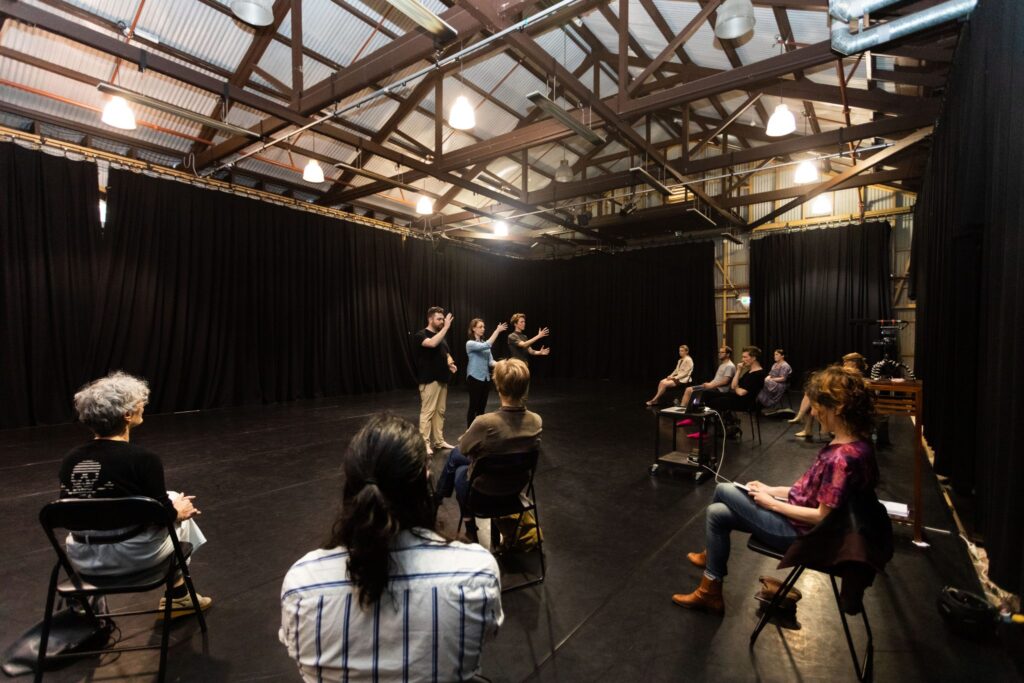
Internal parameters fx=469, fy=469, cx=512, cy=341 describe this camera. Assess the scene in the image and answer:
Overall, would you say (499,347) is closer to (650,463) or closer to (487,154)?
(487,154)

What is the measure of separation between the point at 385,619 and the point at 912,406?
329 cm

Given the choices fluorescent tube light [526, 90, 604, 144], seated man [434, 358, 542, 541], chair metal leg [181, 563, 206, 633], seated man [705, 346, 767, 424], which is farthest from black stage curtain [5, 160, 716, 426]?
seated man [434, 358, 542, 541]

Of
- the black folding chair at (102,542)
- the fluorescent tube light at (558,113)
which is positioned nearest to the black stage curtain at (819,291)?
the fluorescent tube light at (558,113)

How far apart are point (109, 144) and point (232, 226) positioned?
6.12 ft

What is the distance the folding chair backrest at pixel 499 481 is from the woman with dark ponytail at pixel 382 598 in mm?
1271

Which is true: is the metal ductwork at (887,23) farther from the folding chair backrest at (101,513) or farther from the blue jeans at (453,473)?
the folding chair backrest at (101,513)

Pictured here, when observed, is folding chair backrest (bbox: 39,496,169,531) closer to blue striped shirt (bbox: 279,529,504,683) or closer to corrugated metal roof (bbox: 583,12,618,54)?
blue striped shirt (bbox: 279,529,504,683)

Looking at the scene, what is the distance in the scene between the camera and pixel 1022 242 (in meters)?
1.77

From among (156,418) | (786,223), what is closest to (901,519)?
(156,418)

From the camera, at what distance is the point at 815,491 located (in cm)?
183

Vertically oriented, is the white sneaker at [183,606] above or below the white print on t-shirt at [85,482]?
below

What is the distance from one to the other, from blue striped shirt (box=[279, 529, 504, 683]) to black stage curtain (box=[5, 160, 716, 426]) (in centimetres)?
771

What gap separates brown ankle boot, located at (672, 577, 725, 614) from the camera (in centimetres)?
212

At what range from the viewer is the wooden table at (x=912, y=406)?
267cm
